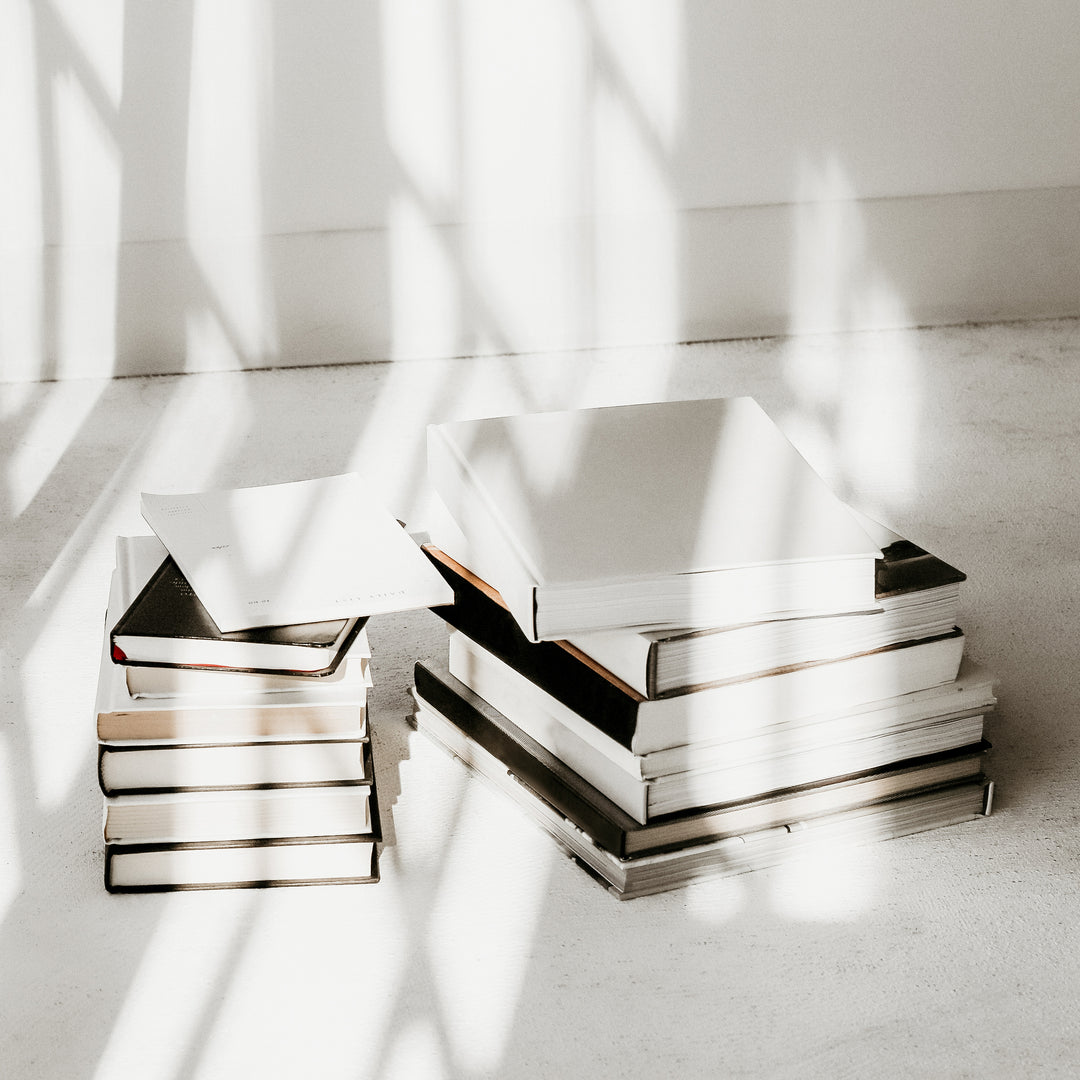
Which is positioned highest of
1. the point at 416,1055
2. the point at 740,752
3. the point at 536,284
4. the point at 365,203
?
the point at 365,203

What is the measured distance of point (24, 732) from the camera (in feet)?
4.19

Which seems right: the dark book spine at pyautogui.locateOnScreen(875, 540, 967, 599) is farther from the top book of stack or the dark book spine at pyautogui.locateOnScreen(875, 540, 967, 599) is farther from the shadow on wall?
the shadow on wall

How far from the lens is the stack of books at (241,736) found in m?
0.99

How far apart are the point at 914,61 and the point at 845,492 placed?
132 centimetres

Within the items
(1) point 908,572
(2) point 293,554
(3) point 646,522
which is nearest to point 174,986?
(2) point 293,554

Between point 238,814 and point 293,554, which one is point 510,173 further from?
point 238,814

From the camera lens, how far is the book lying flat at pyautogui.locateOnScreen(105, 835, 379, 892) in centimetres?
102

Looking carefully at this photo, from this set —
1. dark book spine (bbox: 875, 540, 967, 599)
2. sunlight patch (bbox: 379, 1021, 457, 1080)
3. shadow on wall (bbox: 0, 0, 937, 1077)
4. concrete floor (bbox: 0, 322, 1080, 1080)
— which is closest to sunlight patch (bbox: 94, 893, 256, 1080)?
concrete floor (bbox: 0, 322, 1080, 1080)

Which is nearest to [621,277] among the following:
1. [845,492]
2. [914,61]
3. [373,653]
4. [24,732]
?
[914,61]

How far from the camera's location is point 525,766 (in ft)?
3.65

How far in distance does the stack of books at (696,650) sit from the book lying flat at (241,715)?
142 mm

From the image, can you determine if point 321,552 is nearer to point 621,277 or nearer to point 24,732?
point 24,732

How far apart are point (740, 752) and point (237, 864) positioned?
0.37m

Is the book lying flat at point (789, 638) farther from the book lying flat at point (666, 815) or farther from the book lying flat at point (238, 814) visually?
the book lying flat at point (238, 814)
